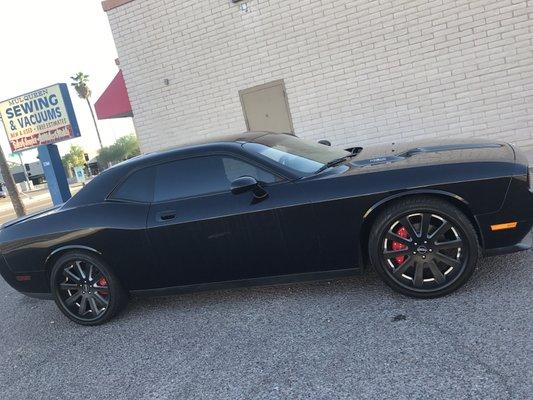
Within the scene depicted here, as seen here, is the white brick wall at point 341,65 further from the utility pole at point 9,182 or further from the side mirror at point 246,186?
the side mirror at point 246,186

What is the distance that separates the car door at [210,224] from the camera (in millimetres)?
3865

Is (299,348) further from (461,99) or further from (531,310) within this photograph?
(461,99)

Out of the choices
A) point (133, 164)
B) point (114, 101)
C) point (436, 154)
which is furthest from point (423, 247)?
point (114, 101)

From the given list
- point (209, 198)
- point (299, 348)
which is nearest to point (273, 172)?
point (209, 198)

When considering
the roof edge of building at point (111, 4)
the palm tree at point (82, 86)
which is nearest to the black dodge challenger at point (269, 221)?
the roof edge of building at point (111, 4)

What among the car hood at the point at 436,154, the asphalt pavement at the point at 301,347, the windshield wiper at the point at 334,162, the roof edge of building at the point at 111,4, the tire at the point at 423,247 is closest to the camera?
the asphalt pavement at the point at 301,347

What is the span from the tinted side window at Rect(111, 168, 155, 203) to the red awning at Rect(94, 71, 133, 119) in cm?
776

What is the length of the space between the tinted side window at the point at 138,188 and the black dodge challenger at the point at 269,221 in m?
0.01

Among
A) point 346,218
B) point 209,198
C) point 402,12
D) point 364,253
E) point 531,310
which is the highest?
point 402,12

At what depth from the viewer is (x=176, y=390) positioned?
3.13 m

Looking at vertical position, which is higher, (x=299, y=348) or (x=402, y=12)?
(x=402, y=12)

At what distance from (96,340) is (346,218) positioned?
243 centimetres

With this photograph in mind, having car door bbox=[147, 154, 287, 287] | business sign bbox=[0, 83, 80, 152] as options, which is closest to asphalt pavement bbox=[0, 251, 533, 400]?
car door bbox=[147, 154, 287, 287]

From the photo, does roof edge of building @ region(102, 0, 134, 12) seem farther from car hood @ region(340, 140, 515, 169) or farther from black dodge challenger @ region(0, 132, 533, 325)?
car hood @ region(340, 140, 515, 169)
